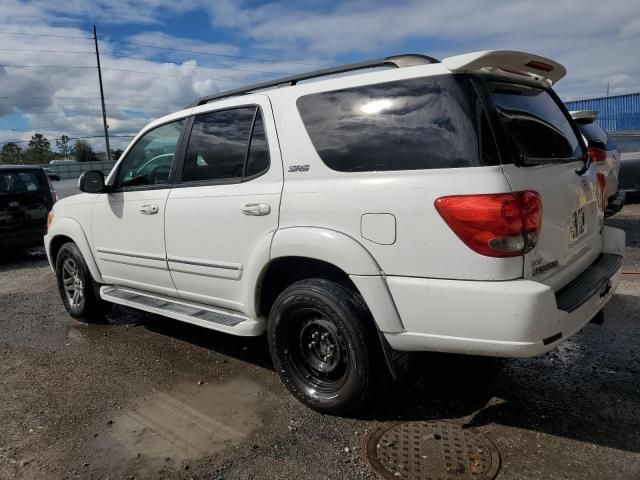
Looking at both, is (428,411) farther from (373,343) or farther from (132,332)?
(132,332)

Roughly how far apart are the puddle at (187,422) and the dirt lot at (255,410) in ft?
0.03

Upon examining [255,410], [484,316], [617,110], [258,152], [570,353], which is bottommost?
[570,353]

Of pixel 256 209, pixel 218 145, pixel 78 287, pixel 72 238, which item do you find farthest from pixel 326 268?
pixel 78 287

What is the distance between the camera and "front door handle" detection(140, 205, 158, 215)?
4078mm

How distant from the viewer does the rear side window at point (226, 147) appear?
11.5 feet

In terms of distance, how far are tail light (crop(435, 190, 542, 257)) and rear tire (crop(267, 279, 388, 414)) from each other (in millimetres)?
750

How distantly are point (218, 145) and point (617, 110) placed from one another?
2237 centimetres

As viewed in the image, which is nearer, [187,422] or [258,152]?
[187,422]

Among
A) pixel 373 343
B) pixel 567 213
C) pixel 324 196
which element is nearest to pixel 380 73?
pixel 324 196

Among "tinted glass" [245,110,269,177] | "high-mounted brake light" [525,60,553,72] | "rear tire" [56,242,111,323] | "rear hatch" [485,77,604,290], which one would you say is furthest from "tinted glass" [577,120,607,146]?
"rear tire" [56,242,111,323]

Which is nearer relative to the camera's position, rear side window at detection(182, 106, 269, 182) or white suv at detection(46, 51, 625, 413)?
white suv at detection(46, 51, 625, 413)

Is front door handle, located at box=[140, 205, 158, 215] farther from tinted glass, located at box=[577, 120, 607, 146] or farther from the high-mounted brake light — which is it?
tinted glass, located at box=[577, 120, 607, 146]

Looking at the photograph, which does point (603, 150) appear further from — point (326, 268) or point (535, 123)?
point (326, 268)

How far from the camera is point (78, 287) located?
5.28 metres
